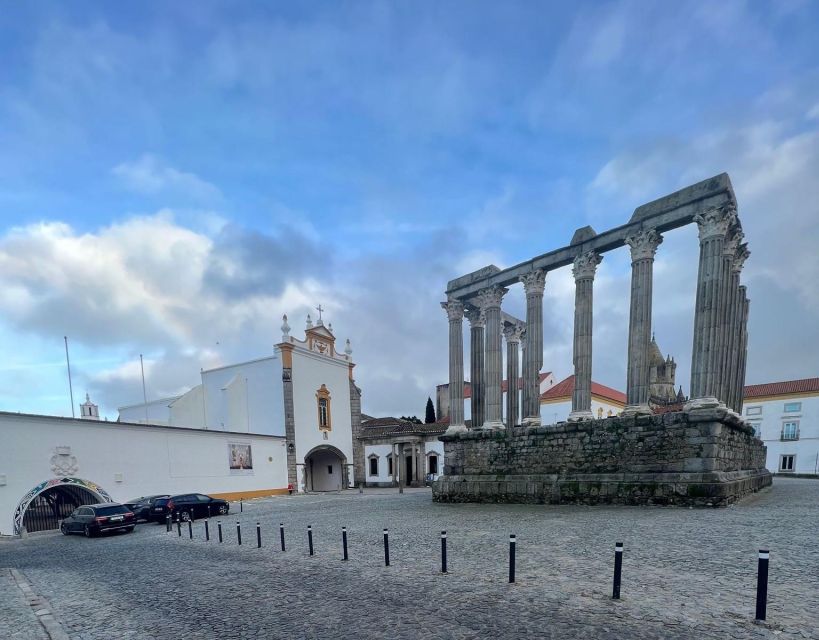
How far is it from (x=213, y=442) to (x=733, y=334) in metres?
26.5

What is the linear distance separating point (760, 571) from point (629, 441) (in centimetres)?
1142

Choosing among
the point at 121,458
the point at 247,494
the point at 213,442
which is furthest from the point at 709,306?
the point at 247,494

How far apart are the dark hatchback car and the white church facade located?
3963mm

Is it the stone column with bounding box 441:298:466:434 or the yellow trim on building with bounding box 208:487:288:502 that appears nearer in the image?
the stone column with bounding box 441:298:466:434

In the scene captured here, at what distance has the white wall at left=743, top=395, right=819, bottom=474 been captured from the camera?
36969mm

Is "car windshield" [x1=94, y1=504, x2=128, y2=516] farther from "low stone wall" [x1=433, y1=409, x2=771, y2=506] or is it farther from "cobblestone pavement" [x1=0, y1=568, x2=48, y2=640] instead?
"low stone wall" [x1=433, y1=409, x2=771, y2=506]

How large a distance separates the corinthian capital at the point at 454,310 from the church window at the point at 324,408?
A: 56.5ft

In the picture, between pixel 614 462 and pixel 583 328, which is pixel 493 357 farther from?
pixel 614 462

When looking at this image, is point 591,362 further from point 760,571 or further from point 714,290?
point 760,571

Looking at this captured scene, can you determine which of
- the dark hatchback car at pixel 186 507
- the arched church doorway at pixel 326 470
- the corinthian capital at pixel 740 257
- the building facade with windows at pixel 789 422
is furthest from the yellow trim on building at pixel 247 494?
the building facade with windows at pixel 789 422

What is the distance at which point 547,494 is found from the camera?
1639cm

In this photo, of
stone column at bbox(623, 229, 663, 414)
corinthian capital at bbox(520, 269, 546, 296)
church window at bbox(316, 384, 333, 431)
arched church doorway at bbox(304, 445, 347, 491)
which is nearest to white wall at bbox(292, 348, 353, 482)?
church window at bbox(316, 384, 333, 431)

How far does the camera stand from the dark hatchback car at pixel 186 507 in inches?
713

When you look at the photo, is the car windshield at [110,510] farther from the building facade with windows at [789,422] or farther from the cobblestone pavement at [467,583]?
the building facade with windows at [789,422]
